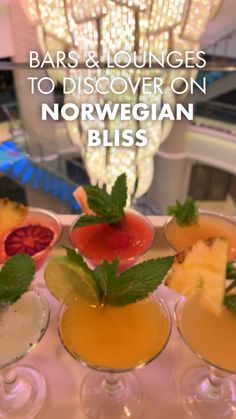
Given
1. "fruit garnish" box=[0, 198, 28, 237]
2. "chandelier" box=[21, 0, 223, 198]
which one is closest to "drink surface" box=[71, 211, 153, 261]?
"fruit garnish" box=[0, 198, 28, 237]

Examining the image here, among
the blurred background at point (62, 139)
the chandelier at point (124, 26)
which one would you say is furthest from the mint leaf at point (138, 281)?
the blurred background at point (62, 139)

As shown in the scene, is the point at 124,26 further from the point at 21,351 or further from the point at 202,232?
the point at 21,351

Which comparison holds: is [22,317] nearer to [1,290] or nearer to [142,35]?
[1,290]

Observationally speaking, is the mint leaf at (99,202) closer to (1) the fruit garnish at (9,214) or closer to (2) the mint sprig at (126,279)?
(1) the fruit garnish at (9,214)

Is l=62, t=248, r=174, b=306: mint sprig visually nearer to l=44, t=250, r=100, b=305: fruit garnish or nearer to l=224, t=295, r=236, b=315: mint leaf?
l=44, t=250, r=100, b=305: fruit garnish

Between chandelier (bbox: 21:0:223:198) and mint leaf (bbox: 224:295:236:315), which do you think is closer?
mint leaf (bbox: 224:295:236:315)

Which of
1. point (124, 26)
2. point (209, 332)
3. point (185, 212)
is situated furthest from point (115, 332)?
point (124, 26)
